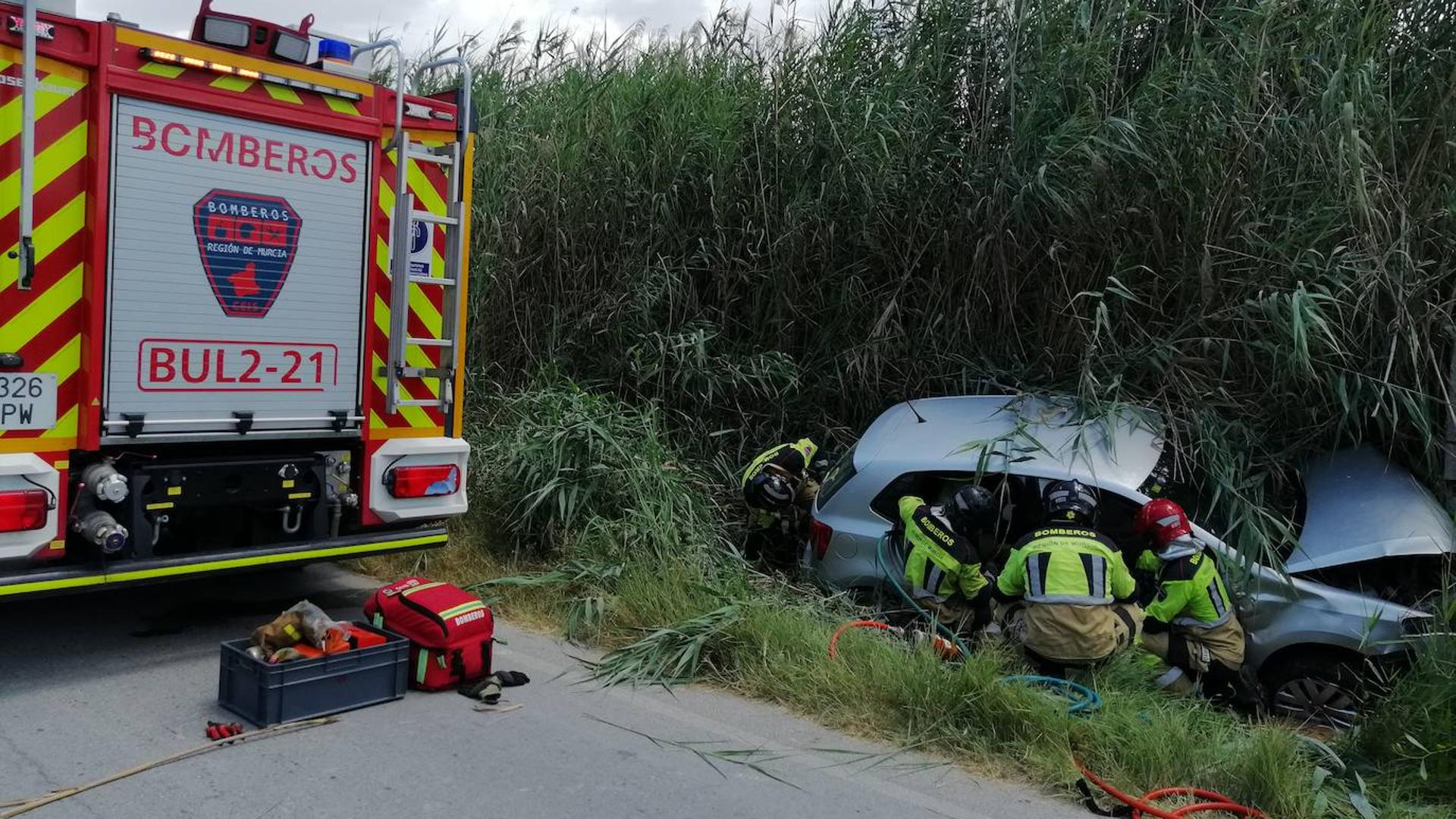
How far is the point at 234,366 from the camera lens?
5.32 m

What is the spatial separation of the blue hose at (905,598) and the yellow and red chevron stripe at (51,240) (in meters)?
3.72

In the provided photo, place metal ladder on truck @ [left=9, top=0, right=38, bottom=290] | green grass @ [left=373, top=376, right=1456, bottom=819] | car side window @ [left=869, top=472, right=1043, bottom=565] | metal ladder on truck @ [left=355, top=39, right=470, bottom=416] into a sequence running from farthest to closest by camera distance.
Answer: car side window @ [left=869, top=472, right=1043, bottom=565], metal ladder on truck @ [left=355, top=39, right=470, bottom=416], metal ladder on truck @ [left=9, top=0, right=38, bottom=290], green grass @ [left=373, top=376, right=1456, bottom=819]

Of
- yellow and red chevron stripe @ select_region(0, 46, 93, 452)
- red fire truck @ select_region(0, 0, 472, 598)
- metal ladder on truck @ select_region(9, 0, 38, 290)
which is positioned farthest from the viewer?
red fire truck @ select_region(0, 0, 472, 598)

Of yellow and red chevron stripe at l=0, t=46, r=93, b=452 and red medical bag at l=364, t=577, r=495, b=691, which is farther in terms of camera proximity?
red medical bag at l=364, t=577, r=495, b=691

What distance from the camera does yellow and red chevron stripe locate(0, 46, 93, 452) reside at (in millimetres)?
4570

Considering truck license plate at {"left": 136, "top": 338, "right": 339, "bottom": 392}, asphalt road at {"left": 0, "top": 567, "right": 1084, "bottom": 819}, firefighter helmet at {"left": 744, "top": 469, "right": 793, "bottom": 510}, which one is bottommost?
asphalt road at {"left": 0, "top": 567, "right": 1084, "bottom": 819}

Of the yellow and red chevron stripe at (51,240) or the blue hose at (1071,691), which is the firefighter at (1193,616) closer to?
the blue hose at (1071,691)

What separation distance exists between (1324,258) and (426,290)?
15.5 ft

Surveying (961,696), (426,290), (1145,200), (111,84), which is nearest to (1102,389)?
(1145,200)

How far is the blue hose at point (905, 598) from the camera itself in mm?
A: 5489

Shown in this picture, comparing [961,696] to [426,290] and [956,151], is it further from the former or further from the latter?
[956,151]

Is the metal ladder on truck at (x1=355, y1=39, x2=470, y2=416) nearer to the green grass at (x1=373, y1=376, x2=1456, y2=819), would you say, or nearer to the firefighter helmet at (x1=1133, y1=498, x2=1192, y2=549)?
the green grass at (x1=373, y1=376, x2=1456, y2=819)

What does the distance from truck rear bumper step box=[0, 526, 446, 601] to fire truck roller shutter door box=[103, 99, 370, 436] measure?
569mm

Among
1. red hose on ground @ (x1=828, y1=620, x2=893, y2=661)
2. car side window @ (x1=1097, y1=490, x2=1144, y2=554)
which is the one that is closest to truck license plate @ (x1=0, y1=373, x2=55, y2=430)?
red hose on ground @ (x1=828, y1=620, x2=893, y2=661)
